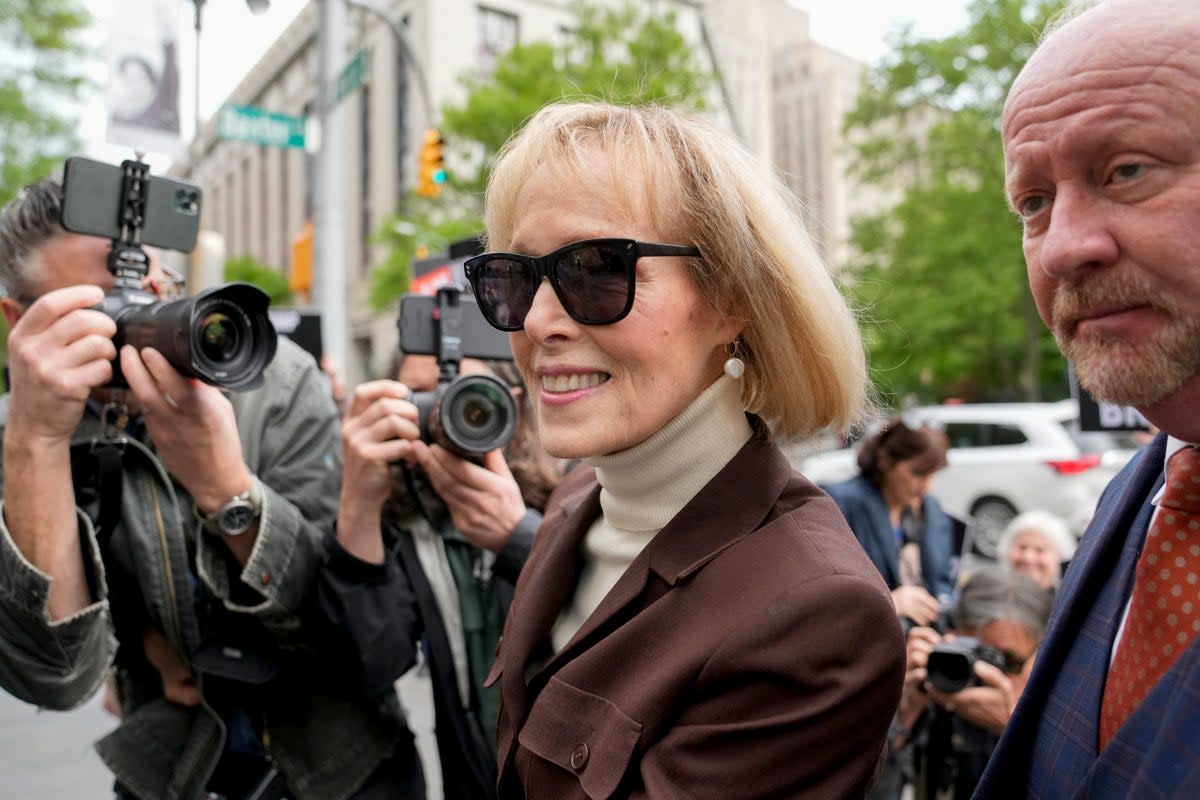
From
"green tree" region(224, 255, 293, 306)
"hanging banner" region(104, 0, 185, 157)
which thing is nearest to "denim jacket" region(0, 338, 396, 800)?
"hanging banner" region(104, 0, 185, 157)

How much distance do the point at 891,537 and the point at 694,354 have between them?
3.40 m

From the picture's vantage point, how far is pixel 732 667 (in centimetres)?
125

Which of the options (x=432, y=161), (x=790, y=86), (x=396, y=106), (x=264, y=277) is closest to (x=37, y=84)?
(x=432, y=161)

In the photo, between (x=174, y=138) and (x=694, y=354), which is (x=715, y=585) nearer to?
(x=694, y=354)

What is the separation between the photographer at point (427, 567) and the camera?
210cm

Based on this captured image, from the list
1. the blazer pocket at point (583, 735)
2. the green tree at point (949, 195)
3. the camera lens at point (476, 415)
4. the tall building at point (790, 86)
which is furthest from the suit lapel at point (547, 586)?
the tall building at point (790, 86)

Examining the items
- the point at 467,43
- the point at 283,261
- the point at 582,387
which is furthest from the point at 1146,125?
the point at 283,261

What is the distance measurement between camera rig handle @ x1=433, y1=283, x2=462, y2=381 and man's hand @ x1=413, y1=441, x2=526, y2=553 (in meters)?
0.23

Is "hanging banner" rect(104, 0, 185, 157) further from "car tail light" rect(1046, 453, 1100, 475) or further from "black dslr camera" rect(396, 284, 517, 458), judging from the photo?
"car tail light" rect(1046, 453, 1100, 475)

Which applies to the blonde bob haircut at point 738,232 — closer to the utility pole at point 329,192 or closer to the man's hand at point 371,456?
the man's hand at point 371,456

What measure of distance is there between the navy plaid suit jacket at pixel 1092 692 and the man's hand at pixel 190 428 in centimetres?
143

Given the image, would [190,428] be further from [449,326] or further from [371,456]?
[449,326]

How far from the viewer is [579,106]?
1601 millimetres

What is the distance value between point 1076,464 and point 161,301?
1137 cm
